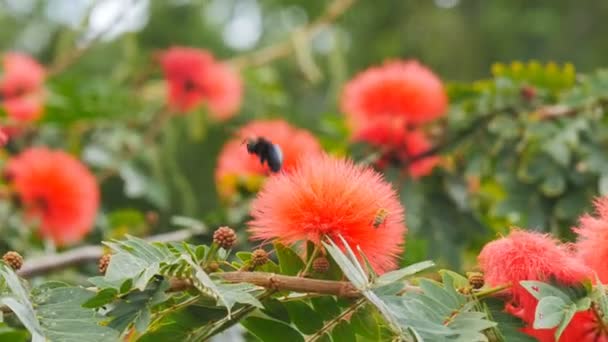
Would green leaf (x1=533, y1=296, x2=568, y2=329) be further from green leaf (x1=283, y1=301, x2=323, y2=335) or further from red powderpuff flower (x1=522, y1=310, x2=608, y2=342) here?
green leaf (x1=283, y1=301, x2=323, y2=335)

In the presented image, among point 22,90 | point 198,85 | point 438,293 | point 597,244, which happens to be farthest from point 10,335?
point 198,85

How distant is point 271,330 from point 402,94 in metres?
1.37

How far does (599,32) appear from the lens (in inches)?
336

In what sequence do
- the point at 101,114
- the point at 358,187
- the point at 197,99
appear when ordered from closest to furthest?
the point at 358,187 → the point at 101,114 → the point at 197,99

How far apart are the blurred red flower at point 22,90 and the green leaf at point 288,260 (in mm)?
2322

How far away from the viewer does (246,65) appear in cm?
453

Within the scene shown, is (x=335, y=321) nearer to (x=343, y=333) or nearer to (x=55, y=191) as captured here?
(x=343, y=333)

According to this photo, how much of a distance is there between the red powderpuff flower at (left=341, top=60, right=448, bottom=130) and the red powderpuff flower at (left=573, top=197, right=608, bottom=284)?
4.20ft

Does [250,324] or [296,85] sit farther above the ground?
[296,85]

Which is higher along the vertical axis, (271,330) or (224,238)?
(224,238)

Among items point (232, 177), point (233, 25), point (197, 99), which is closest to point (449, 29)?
point (233, 25)

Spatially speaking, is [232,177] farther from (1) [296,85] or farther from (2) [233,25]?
(2) [233,25]

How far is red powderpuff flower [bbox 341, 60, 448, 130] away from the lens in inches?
108

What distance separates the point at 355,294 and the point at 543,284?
24 centimetres
